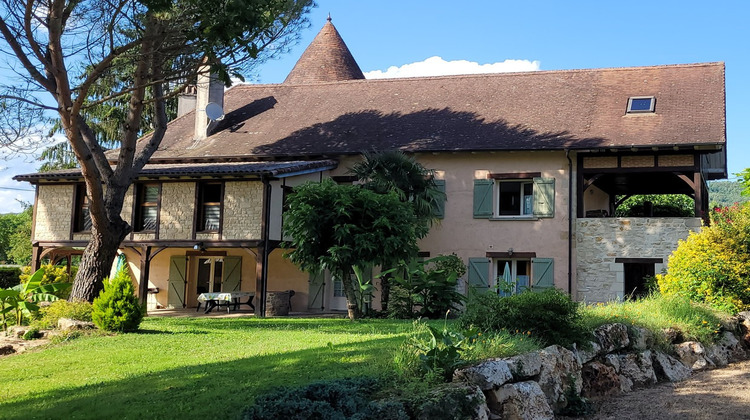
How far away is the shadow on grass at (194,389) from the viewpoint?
6.73 meters

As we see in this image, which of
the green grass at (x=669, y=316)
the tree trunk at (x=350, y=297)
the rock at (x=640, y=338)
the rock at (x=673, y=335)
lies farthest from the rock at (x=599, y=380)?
the tree trunk at (x=350, y=297)

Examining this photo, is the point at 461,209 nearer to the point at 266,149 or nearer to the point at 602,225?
the point at 602,225

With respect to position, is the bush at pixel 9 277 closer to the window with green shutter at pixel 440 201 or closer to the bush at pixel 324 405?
the window with green shutter at pixel 440 201

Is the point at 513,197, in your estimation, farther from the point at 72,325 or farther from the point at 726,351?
the point at 72,325

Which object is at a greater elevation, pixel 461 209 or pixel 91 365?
pixel 461 209

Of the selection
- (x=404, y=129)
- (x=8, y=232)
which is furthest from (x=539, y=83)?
(x=8, y=232)

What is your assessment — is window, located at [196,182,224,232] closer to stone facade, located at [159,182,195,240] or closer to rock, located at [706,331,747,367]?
stone facade, located at [159,182,195,240]

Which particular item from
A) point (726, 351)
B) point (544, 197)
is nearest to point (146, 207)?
point (544, 197)

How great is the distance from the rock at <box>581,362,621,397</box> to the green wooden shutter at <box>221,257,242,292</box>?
1294cm

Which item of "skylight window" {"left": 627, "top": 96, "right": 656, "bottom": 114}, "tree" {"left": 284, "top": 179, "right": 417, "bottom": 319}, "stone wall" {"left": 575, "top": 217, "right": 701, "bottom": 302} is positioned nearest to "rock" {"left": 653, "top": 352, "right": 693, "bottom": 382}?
"tree" {"left": 284, "top": 179, "right": 417, "bottom": 319}

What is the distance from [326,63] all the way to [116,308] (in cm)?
1781

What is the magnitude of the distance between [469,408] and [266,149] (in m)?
14.9

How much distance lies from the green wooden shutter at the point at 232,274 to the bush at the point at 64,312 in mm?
7898

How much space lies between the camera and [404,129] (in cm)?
2111
